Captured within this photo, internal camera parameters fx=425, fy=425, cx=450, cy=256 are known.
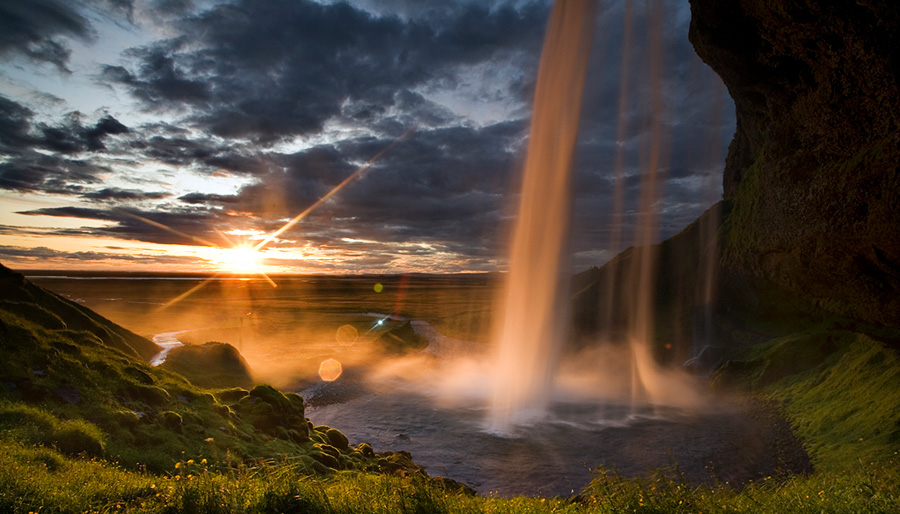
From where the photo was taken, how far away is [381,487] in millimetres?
8266

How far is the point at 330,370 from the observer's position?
132ft

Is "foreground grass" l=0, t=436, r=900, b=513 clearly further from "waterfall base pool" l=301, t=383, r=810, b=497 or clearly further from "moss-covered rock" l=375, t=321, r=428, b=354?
"moss-covered rock" l=375, t=321, r=428, b=354

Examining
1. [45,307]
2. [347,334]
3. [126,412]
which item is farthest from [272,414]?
[347,334]

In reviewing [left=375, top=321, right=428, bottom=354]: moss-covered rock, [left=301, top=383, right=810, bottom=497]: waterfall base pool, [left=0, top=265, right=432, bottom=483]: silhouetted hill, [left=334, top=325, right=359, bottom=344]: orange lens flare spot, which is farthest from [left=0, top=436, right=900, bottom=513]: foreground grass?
[left=334, top=325, right=359, bottom=344]: orange lens flare spot

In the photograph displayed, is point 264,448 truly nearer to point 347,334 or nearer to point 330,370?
point 330,370

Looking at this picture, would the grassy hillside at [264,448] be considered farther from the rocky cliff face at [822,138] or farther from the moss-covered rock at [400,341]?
the moss-covered rock at [400,341]

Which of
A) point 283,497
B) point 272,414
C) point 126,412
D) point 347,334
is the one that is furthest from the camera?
point 347,334

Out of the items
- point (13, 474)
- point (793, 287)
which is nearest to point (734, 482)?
point (793, 287)

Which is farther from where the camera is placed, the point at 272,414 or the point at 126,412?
the point at 272,414

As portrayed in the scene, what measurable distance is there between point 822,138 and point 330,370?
38.6 metres

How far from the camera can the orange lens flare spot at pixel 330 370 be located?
38.1 m

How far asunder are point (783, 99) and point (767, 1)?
3.33m

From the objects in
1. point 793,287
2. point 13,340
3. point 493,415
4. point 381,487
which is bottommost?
point 493,415

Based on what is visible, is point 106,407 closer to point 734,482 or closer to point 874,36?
point 874,36
